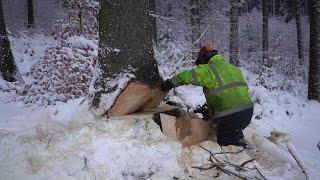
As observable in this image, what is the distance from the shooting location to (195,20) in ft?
45.4

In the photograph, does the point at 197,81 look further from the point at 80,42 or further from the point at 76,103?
the point at 80,42

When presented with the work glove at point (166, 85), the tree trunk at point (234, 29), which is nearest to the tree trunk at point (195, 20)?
the tree trunk at point (234, 29)

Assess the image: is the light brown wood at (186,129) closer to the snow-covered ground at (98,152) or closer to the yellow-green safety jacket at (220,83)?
the snow-covered ground at (98,152)

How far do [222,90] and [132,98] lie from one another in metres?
1.04

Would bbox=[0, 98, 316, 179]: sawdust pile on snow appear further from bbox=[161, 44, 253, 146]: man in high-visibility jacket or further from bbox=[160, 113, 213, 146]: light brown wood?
bbox=[161, 44, 253, 146]: man in high-visibility jacket

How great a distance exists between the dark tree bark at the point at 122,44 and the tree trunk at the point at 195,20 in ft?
25.2

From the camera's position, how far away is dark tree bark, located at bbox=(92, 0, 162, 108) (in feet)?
16.0

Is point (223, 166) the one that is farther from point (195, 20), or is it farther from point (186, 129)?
point (195, 20)

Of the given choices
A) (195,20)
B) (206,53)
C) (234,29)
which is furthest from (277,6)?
(206,53)

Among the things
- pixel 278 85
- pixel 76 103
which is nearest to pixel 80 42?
pixel 76 103

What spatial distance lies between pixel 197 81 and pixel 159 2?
1883 cm

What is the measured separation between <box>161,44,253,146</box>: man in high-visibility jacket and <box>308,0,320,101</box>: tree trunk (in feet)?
18.0

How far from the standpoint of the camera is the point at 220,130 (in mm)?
4902

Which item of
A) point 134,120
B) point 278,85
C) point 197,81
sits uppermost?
point 197,81
